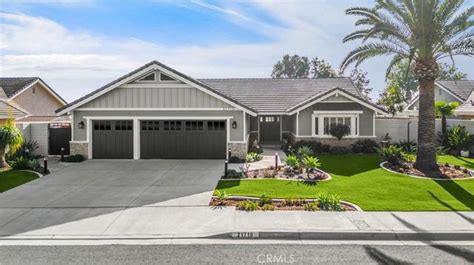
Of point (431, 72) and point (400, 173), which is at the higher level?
point (431, 72)

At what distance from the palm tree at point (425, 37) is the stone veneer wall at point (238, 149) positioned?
7920 mm

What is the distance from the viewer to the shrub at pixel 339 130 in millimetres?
22562

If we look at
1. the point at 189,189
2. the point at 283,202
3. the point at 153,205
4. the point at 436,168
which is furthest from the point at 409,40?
the point at 153,205

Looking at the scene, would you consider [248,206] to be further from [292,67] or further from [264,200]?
[292,67]

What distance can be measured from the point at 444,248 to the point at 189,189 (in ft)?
26.3

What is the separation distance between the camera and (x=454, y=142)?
2108 centimetres

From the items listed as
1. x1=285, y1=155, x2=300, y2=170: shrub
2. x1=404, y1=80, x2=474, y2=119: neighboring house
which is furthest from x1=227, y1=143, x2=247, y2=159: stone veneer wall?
x1=404, y1=80, x2=474, y2=119: neighboring house

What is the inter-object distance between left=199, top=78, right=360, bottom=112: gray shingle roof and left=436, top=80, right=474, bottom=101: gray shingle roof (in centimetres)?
1075

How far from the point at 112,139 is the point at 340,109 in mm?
13565

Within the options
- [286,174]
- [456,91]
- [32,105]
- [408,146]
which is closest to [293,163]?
[286,174]

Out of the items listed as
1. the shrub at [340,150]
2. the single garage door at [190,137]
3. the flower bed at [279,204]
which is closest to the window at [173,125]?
the single garage door at [190,137]

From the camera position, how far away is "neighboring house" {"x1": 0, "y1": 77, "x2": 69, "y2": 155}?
66.8ft

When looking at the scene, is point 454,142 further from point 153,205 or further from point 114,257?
point 114,257

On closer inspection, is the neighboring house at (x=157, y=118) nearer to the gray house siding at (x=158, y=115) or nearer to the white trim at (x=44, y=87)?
the gray house siding at (x=158, y=115)
